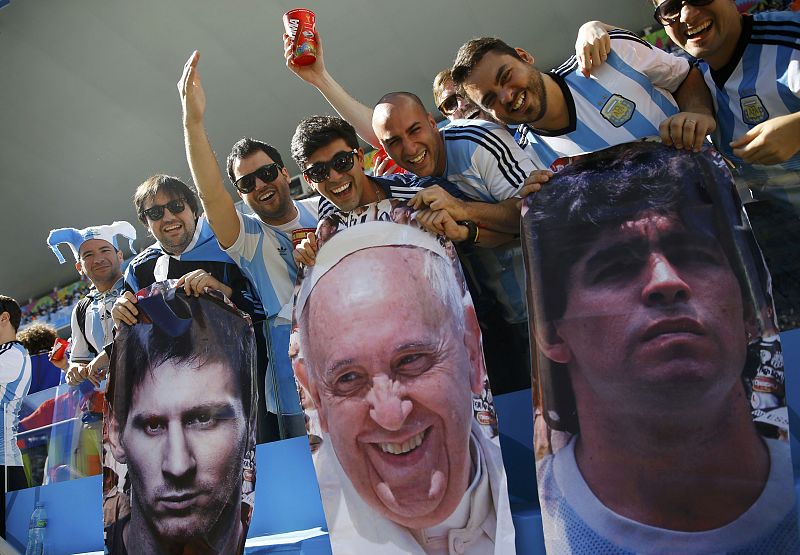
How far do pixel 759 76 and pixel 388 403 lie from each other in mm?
1659

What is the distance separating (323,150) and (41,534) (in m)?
2.83

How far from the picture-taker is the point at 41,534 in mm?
3488

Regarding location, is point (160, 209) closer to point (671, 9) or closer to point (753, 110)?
point (671, 9)

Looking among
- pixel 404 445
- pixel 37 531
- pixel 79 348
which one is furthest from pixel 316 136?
pixel 37 531

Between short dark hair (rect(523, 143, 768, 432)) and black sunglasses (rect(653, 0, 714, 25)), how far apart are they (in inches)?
22.3

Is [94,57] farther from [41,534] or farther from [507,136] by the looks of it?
[507,136]

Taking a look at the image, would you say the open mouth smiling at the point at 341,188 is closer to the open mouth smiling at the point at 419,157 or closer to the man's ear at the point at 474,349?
the open mouth smiling at the point at 419,157

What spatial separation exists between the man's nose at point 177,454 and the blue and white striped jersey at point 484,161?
58.3 inches

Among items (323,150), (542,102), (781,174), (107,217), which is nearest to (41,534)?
(323,150)

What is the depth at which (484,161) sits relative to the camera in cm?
229

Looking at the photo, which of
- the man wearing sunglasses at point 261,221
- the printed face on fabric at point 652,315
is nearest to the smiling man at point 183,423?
the man wearing sunglasses at point 261,221

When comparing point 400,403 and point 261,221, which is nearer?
point 400,403

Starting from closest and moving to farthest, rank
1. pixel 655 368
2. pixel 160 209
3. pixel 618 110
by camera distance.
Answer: pixel 655 368
pixel 618 110
pixel 160 209

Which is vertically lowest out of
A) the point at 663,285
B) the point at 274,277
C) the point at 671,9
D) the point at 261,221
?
the point at 663,285
